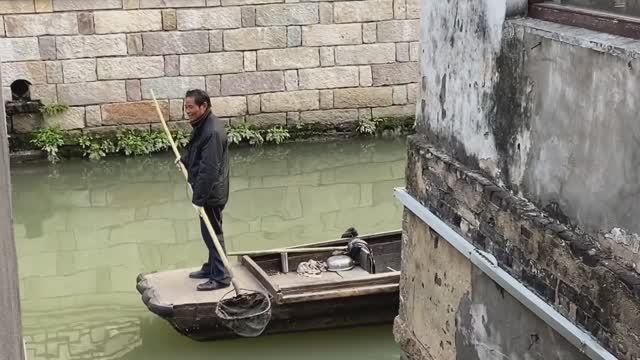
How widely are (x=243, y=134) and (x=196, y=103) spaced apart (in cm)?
501

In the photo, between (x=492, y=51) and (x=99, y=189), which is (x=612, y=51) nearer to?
(x=492, y=51)

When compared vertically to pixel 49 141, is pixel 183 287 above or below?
below

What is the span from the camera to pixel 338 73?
11.3 meters

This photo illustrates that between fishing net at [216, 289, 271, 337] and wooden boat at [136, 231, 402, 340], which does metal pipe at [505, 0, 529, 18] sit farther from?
fishing net at [216, 289, 271, 337]

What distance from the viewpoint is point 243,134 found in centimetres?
1095

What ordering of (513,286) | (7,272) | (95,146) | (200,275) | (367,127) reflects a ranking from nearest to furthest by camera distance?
1. (7,272)
2. (513,286)
3. (200,275)
4. (95,146)
5. (367,127)

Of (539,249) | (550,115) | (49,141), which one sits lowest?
(49,141)

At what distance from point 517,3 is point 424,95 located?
3.65ft

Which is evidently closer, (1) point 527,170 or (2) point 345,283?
(1) point 527,170

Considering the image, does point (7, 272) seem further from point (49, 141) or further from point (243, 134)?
point (243, 134)

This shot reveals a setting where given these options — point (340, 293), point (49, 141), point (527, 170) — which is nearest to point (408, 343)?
point (340, 293)

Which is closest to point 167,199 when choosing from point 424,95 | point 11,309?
point 424,95

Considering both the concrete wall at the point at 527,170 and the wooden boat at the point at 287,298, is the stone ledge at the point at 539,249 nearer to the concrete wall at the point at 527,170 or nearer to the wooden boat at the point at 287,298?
the concrete wall at the point at 527,170

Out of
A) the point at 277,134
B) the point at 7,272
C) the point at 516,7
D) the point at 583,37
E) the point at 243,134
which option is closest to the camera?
the point at 7,272
